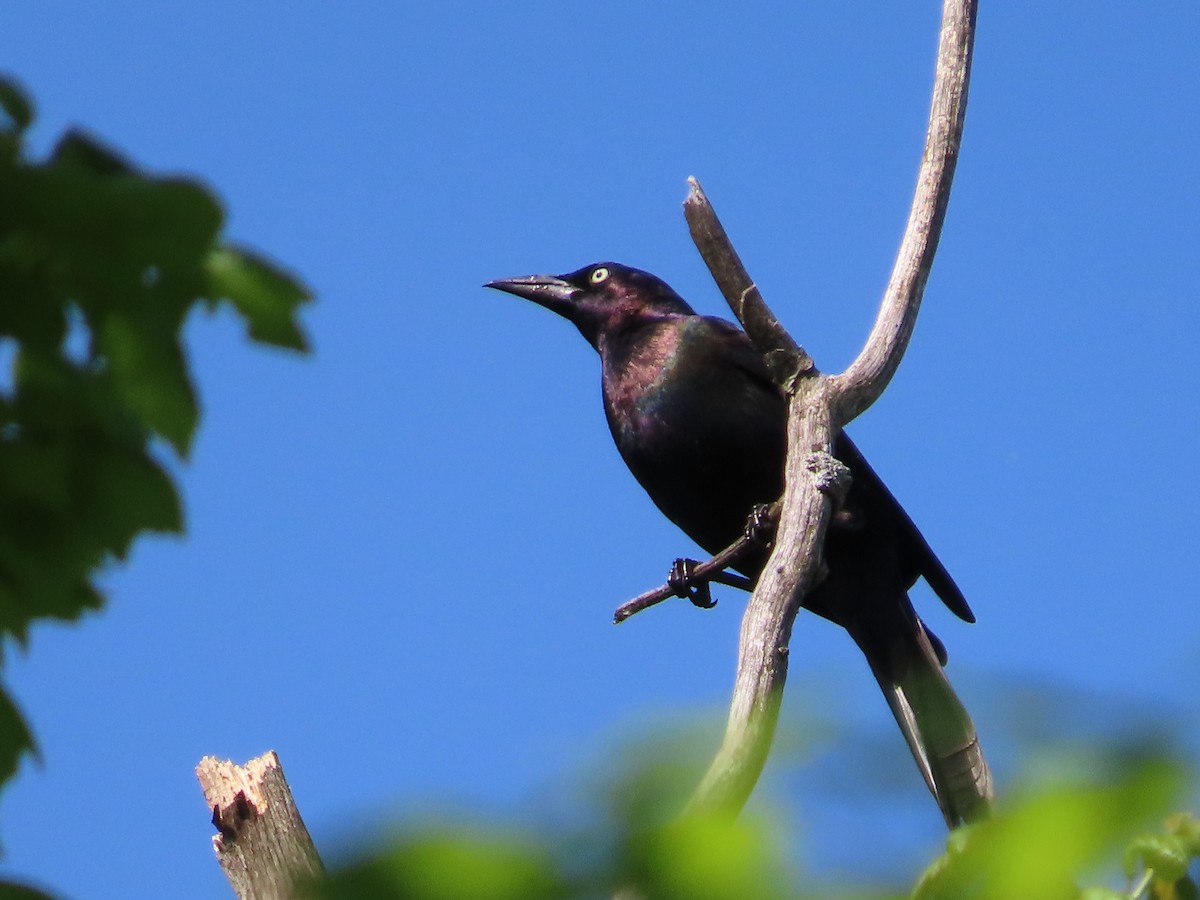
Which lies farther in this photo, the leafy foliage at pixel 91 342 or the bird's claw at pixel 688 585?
the bird's claw at pixel 688 585

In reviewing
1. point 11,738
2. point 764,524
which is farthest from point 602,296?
point 11,738

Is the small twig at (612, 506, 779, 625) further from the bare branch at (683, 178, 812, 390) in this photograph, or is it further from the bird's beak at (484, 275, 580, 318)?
the bird's beak at (484, 275, 580, 318)

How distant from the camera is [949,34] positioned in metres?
4.16

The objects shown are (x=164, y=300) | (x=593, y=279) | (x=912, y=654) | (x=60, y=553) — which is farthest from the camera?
(x=593, y=279)

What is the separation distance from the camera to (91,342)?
1.33 metres

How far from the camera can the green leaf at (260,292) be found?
54.1 inches

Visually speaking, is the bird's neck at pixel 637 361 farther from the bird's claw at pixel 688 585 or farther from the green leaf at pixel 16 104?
the green leaf at pixel 16 104

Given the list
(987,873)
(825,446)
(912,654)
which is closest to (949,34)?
(825,446)

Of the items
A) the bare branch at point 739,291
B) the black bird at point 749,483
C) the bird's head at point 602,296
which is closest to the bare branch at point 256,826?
the bare branch at point 739,291

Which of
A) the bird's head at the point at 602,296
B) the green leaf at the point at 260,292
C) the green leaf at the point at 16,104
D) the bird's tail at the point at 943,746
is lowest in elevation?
the green leaf at the point at 260,292

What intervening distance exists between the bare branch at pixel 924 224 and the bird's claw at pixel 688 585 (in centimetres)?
99

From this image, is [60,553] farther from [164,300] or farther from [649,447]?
[649,447]

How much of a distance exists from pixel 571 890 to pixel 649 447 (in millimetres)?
4892

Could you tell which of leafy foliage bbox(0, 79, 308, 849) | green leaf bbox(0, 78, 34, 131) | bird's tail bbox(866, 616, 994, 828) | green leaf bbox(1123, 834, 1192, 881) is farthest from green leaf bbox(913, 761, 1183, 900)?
bird's tail bbox(866, 616, 994, 828)
